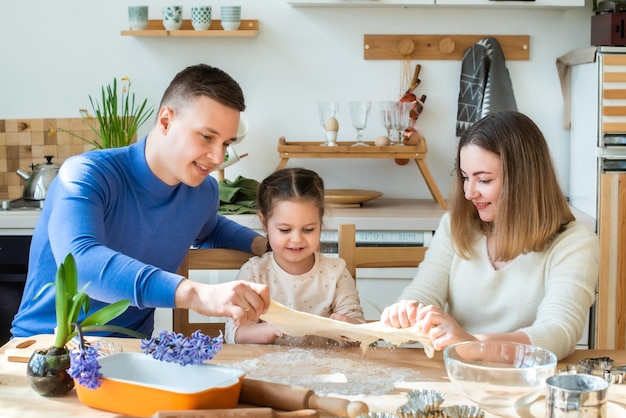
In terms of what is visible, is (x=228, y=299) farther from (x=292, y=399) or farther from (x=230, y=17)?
(x=230, y=17)

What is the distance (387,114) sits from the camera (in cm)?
357

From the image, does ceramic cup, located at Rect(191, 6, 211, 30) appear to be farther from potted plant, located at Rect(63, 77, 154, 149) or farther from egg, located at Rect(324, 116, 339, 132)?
egg, located at Rect(324, 116, 339, 132)

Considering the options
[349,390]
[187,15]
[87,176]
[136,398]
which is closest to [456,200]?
[349,390]

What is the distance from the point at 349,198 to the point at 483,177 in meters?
1.58

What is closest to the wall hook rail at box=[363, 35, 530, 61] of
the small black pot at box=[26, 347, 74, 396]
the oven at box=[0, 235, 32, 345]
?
the oven at box=[0, 235, 32, 345]

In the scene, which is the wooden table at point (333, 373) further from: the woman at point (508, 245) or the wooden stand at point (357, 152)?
the wooden stand at point (357, 152)

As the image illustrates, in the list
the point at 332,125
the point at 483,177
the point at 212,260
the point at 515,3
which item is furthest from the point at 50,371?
the point at 515,3

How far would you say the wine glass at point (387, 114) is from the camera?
11.7 ft

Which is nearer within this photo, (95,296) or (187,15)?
(95,296)

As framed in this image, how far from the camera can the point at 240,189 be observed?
3484mm

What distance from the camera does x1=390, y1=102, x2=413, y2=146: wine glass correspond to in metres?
3.57

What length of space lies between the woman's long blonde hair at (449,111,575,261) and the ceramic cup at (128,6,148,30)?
207 cm

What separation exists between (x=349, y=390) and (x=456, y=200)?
28.1 inches

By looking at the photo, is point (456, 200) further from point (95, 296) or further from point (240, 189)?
point (240, 189)
